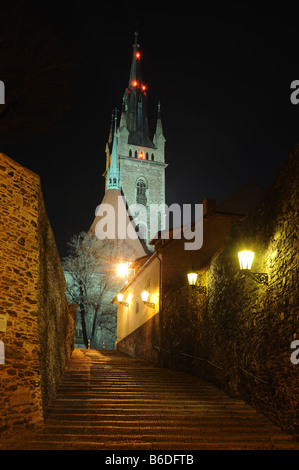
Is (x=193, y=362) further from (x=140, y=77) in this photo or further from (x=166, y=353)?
(x=140, y=77)

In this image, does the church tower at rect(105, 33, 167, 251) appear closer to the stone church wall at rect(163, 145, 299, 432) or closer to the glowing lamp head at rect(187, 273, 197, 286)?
the glowing lamp head at rect(187, 273, 197, 286)

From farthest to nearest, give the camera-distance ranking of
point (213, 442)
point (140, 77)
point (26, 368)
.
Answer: point (140, 77)
point (26, 368)
point (213, 442)

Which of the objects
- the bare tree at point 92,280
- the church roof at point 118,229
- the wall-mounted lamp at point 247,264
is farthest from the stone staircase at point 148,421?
the church roof at point 118,229

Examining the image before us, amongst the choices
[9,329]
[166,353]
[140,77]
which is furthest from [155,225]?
[9,329]

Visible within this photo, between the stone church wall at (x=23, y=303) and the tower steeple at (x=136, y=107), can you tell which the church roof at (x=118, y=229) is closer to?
the tower steeple at (x=136, y=107)

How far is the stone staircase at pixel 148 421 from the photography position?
22.4 ft

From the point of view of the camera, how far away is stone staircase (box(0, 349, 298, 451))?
269 inches

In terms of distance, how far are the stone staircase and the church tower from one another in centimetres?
4949

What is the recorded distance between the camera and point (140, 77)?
7725cm

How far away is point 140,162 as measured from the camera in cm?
6794

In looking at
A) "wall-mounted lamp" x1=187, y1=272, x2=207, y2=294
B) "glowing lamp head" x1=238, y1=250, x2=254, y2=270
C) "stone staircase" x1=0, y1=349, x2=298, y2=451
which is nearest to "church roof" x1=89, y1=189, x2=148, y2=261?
"wall-mounted lamp" x1=187, y1=272, x2=207, y2=294

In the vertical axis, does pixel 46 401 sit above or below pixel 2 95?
below
